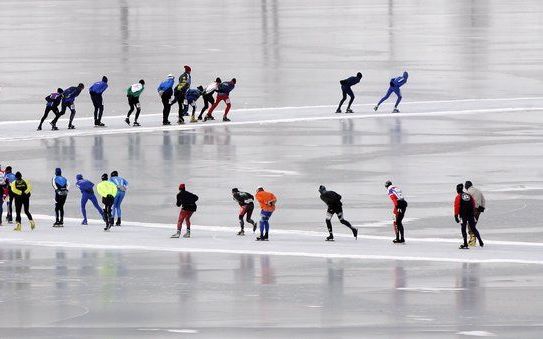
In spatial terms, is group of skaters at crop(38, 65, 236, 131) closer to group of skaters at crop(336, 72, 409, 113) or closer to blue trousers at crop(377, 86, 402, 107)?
group of skaters at crop(336, 72, 409, 113)

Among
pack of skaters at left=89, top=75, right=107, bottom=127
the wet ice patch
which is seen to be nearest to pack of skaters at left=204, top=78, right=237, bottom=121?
pack of skaters at left=89, top=75, right=107, bottom=127

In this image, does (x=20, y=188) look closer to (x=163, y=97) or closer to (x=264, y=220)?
(x=264, y=220)

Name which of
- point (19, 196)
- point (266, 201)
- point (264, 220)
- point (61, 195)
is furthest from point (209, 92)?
point (264, 220)

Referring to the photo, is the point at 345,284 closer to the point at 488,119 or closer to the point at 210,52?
the point at 488,119

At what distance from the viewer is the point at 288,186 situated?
28.9m

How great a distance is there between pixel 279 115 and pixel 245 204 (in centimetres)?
1511

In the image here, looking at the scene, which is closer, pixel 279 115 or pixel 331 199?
pixel 331 199

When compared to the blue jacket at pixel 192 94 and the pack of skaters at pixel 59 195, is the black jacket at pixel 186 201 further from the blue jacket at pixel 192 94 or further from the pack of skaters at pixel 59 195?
the blue jacket at pixel 192 94

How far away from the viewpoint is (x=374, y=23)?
229 ft

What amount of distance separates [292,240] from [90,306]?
18.3 ft

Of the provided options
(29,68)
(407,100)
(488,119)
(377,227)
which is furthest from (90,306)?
(29,68)

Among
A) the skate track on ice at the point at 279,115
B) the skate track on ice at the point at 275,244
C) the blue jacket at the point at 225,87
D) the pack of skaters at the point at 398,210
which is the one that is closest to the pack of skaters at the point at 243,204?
the skate track on ice at the point at 275,244

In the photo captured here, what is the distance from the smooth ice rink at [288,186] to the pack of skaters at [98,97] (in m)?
0.36

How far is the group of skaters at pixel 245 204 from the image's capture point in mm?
22891
